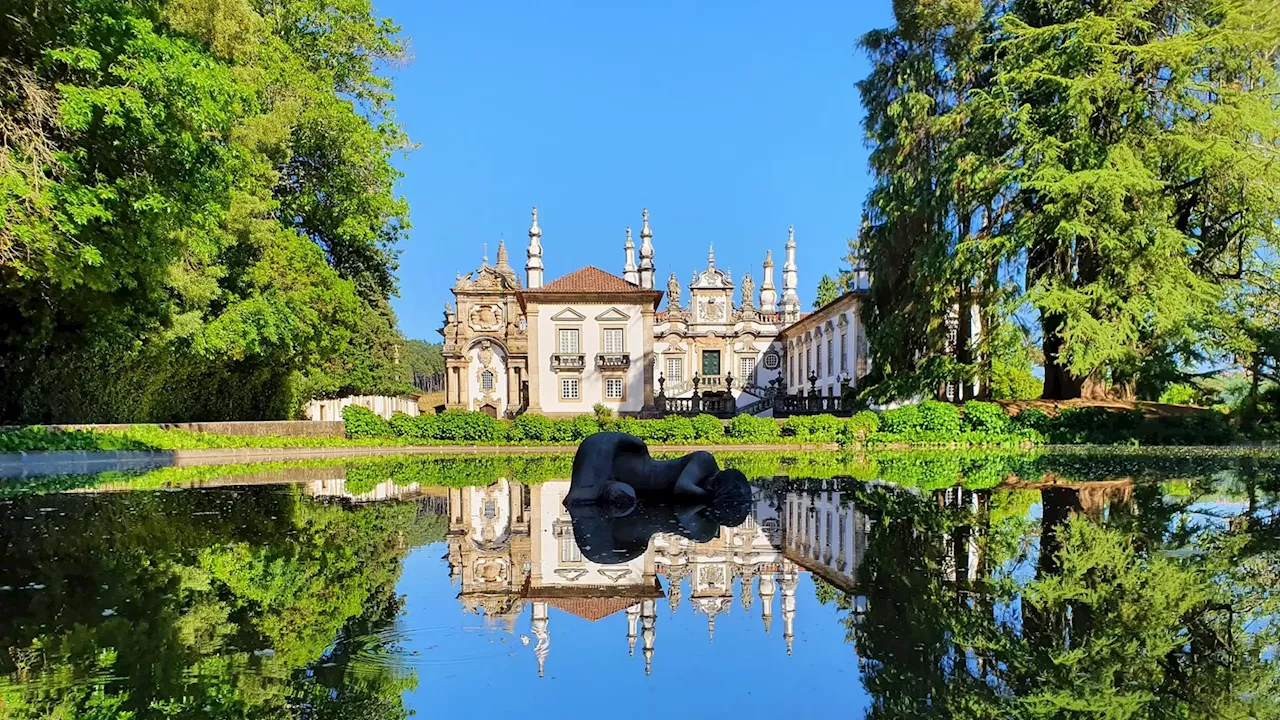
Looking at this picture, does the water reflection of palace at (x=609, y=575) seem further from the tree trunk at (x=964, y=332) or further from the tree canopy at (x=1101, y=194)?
the tree trunk at (x=964, y=332)

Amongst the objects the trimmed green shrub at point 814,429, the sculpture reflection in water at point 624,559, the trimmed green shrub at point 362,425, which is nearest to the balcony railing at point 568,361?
the trimmed green shrub at point 362,425

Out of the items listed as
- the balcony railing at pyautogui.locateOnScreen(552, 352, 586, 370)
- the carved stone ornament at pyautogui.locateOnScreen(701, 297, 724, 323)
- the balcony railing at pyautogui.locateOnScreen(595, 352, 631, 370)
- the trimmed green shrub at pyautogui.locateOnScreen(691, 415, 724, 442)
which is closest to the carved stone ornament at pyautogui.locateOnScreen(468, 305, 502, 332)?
the balcony railing at pyautogui.locateOnScreen(552, 352, 586, 370)

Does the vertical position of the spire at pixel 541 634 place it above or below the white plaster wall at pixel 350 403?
below

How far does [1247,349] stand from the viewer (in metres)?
20.8

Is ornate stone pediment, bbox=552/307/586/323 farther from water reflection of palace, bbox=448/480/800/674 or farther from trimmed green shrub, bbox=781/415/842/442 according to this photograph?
water reflection of palace, bbox=448/480/800/674

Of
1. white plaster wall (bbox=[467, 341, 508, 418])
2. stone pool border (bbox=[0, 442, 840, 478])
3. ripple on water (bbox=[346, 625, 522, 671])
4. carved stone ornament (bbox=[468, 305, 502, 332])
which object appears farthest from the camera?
carved stone ornament (bbox=[468, 305, 502, 332])

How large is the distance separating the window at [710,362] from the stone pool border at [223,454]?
2224 cm

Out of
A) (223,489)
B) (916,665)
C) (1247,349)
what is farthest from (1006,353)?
(916,665)

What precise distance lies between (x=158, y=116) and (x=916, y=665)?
11752mm

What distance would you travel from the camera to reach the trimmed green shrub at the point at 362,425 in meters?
25.5

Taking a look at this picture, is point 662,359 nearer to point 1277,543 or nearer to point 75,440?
point 75,440

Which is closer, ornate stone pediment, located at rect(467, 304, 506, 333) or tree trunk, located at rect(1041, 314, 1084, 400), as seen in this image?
tree trunk, located at rect(1041, 314, 1084, 400)

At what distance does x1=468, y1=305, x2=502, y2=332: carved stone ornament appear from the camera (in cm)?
4522

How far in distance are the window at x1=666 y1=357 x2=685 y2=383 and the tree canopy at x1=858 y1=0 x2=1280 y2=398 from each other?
21.2 m
